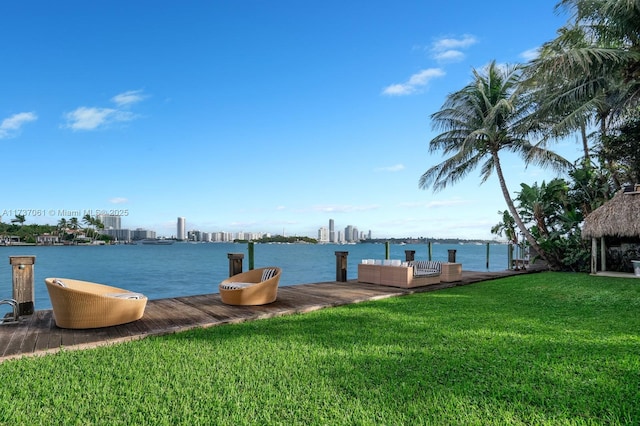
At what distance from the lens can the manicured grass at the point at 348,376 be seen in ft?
7.25

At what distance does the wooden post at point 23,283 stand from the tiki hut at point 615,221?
13.6m

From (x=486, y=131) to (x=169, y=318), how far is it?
11844 millimetres

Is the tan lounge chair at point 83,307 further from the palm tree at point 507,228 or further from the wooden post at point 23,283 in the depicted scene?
the palm tree at point 507,228

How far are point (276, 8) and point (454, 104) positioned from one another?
310 inches

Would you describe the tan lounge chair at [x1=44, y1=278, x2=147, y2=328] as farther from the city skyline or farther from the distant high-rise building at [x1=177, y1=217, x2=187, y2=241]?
the distant high-rise building at [x1=177, y1=217, x2=187, y2=241]

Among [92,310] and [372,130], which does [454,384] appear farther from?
[372,130]

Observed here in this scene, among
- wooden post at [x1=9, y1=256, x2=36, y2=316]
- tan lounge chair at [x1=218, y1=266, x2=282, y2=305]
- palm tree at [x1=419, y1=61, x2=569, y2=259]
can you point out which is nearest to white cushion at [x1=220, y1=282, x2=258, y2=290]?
tan lounge chair at [x1=218, y1=266, x2=282, y2=305]

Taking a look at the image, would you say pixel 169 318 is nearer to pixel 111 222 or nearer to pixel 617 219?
pixel 617 219

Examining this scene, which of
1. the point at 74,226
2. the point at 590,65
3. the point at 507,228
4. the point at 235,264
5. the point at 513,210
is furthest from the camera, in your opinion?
the point at 74,226

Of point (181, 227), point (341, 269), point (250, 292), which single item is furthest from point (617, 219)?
point (181, 227)

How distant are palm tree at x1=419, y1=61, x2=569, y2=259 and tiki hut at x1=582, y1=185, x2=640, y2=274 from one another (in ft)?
6.28

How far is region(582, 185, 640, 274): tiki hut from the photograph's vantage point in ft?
32.2

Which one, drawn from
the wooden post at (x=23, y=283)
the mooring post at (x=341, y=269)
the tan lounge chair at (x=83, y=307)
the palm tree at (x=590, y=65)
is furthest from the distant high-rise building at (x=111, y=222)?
the palm tree at (x=590, y=65)

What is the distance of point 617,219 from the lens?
10055mm
